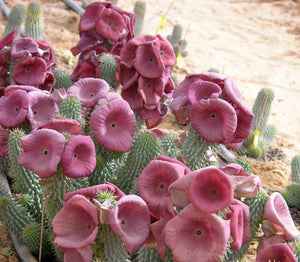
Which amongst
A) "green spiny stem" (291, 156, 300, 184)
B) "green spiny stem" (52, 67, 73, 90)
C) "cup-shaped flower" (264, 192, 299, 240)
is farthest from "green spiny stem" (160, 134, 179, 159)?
"green spiny stem" (291, 156, 300, 184)

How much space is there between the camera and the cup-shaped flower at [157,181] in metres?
1.66

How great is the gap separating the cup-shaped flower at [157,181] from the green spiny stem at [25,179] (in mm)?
724

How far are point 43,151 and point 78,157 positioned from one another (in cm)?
14

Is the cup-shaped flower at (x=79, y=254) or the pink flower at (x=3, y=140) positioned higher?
the cup-shaped flower at (x=79, y=254)

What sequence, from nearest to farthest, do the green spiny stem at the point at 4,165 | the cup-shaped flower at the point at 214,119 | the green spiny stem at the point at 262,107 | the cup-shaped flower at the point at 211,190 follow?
1. the cup-shaped flower at the point at 211,190
2. the cup-shaped flower at the point at 214,119
3. the green spiny stem at the point at 4,165
4. the green spiny stem at the point at 262,107

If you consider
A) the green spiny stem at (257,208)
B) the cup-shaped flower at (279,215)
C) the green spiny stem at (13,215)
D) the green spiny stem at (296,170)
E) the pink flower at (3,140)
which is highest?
the cup-shaped flower at (279,215)

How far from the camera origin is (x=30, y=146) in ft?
6.00

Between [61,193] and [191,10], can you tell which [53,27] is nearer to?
[191,10]

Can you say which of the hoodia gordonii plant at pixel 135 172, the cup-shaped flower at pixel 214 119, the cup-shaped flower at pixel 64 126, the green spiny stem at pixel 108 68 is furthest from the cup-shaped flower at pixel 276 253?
the green spiny stem at pixel 108 68

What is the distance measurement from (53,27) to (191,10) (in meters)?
3.12

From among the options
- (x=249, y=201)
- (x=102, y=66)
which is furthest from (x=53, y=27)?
(x=249, y=201)

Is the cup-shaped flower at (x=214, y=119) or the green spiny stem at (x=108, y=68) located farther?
the green spiny stem at (x=108, y=68)

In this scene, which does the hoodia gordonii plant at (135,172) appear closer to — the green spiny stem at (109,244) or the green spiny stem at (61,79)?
the green spiny stem at (109,244)

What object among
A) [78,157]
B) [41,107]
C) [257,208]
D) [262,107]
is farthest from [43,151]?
[262,107]
